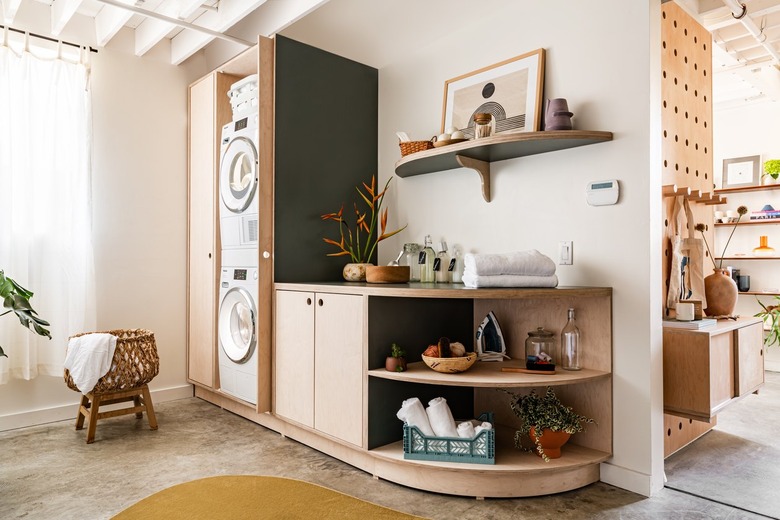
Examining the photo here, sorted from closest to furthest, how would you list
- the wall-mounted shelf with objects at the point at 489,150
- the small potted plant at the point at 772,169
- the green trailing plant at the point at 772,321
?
1. the wall-mounted shelf with objects at the point at 489,150
2. the green trailing plant at the point at 772,321
3. the small potted plant at the point at 772,169

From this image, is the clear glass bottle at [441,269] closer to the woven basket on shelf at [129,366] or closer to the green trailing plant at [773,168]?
the woven basket on shelf at [129,366]

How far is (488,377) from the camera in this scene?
2.23 metres

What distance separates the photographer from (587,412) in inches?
95.4

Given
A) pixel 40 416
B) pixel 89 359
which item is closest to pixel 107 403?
pixel 89 359

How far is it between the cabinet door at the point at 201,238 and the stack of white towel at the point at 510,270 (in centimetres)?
208

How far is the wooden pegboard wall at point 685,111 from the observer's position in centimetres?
271

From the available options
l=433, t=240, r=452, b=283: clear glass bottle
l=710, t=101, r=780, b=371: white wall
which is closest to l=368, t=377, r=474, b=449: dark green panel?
l=433, t=240, r=452, b=283: clear glass bottle

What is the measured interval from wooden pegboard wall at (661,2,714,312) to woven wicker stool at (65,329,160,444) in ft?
9.85

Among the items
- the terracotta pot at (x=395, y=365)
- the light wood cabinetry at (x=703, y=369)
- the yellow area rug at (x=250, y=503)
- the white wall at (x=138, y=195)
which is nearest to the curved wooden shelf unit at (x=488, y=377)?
the terracotta pot at (x=395, y=365)

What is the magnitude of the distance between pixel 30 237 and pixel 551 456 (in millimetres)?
3286

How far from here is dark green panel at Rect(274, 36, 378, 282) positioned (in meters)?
3.10

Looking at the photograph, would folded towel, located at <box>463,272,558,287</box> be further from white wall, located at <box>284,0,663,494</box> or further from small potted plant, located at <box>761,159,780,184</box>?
small potted plant, located at <box>761,159,780,184</box>

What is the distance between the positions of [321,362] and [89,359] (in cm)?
135

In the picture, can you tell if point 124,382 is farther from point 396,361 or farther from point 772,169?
point 772,169
